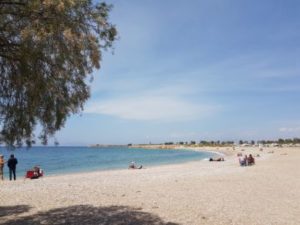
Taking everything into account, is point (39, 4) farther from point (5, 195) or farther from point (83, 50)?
point (5, 195)

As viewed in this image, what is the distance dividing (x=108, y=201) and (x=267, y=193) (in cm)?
719

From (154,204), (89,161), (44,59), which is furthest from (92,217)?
(89,161)

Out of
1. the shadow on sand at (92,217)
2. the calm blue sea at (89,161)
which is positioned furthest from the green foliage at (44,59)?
the calm blue sea at (89,161)

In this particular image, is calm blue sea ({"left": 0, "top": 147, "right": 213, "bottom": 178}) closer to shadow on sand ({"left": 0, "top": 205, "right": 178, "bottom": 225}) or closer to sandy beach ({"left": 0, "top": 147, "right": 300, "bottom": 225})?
sandy beach ({"left": 0, "top": 147, "right": 300, "bottom": 225})

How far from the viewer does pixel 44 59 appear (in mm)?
9055

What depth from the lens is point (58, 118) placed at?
10016 millimetres

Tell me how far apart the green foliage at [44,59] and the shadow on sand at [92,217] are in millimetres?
3007

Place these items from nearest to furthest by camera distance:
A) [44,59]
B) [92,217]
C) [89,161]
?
[44,59] < [92,217] < [89,161]

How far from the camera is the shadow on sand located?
11.9m

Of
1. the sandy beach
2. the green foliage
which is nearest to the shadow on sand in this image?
the sandy beach

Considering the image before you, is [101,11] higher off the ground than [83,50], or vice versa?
[101,11]

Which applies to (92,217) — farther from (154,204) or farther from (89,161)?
(89,161)

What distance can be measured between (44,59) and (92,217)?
5.56 metres

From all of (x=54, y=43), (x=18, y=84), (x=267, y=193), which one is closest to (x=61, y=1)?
(x=54, y=43)
